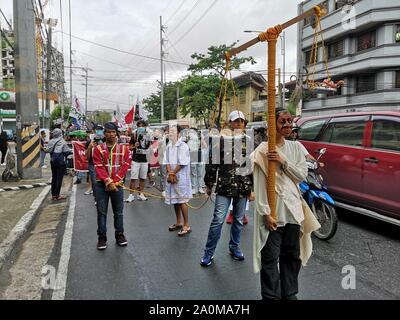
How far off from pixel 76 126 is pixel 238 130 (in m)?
17.2

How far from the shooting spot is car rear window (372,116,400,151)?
4.97 m

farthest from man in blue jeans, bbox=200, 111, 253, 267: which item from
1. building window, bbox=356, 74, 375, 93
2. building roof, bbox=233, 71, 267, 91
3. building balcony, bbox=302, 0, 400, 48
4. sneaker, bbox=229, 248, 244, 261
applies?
building roof, bbox=233, 71, 267, 91

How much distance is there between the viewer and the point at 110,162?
4.83m

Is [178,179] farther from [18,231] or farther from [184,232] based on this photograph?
[18,231]

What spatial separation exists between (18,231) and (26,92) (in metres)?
6.97

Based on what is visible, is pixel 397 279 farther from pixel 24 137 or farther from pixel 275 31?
pixel 24 137

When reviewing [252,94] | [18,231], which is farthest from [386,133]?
[252,94]

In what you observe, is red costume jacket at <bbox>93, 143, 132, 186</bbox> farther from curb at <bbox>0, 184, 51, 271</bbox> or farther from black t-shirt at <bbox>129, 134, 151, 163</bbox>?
black t-shirt at <bbox>129, 134, 151, 163</bbox>

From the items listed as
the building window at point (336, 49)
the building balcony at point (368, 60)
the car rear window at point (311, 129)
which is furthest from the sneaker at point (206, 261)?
the building window at point (336, 49)

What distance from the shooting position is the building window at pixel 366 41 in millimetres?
24344

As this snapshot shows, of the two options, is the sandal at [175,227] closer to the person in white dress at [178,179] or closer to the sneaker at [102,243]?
the person in white dress at [178,179]

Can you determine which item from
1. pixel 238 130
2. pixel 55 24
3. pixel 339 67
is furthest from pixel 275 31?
pixel 339 67

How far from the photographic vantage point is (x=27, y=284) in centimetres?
371

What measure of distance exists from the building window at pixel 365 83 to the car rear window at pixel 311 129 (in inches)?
825
